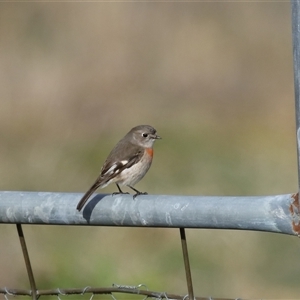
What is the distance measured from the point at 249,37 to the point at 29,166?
482 cm

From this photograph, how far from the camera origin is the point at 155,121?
1079cm

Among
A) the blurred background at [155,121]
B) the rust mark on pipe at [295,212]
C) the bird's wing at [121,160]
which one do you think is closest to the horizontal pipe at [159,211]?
the rust mark on pipe at [295,212]

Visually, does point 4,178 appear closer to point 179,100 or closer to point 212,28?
point 179,100

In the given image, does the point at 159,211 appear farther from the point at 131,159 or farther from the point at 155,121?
the point at 155,121

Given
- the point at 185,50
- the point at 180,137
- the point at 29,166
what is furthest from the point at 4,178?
the point at 185,50

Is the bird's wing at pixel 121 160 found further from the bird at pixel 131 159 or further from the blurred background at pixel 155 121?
the blurred background at pixel 155 121

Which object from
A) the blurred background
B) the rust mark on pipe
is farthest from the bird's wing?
the rust mark on pipe

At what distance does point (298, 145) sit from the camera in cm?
204

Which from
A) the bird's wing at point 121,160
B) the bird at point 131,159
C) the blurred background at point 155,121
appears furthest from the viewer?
the blurred background at point 155,121

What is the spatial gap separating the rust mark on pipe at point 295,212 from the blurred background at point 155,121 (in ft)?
15.5

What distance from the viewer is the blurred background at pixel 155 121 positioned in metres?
7.30

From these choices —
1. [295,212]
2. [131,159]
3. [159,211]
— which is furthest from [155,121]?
[295,212]

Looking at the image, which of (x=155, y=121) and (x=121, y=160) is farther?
(x=155, y=121)

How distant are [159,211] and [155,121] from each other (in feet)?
27.9
